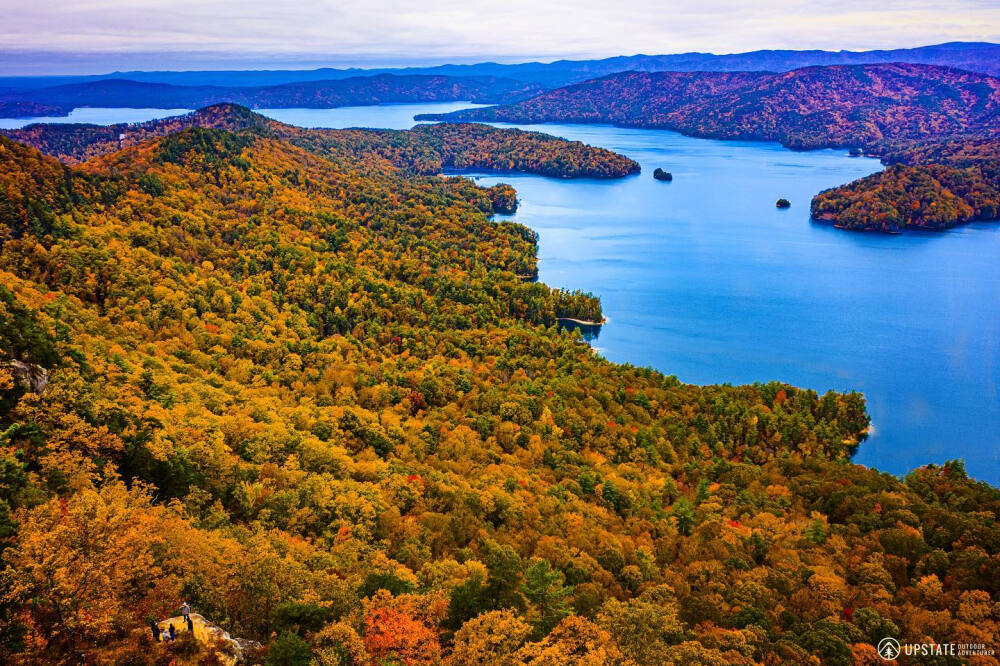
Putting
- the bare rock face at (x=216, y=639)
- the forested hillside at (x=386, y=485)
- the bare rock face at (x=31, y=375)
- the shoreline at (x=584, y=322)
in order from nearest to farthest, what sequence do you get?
the bare rock face at (x=216, y=639), the forested hillside at (x=386, y=485), the bare rock face at (x=31, y=375), the shoreline at (x=584, y=322)

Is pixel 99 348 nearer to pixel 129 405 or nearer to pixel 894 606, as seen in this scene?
pixel 129 405

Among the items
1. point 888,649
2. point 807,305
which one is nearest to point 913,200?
point 807,305

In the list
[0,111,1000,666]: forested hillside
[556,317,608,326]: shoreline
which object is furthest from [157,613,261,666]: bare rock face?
[556,317,608,326]: shoreline

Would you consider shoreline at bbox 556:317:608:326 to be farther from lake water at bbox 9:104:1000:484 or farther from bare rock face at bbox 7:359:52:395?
bare rock face at bbox 7:359:52:395

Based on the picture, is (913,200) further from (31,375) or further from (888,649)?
(31,375)

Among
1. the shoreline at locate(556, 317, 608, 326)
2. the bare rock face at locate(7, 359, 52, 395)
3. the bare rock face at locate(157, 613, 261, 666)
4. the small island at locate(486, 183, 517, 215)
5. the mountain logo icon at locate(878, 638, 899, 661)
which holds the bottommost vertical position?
the mountain logo icon at locate(878, 638, 899, 661)

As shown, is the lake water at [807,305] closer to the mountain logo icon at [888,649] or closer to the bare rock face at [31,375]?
the mountain logo icon at [888,649]

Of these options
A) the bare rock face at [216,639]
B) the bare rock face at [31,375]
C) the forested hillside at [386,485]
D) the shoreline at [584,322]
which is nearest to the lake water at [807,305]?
the shoreline at [584,322]
